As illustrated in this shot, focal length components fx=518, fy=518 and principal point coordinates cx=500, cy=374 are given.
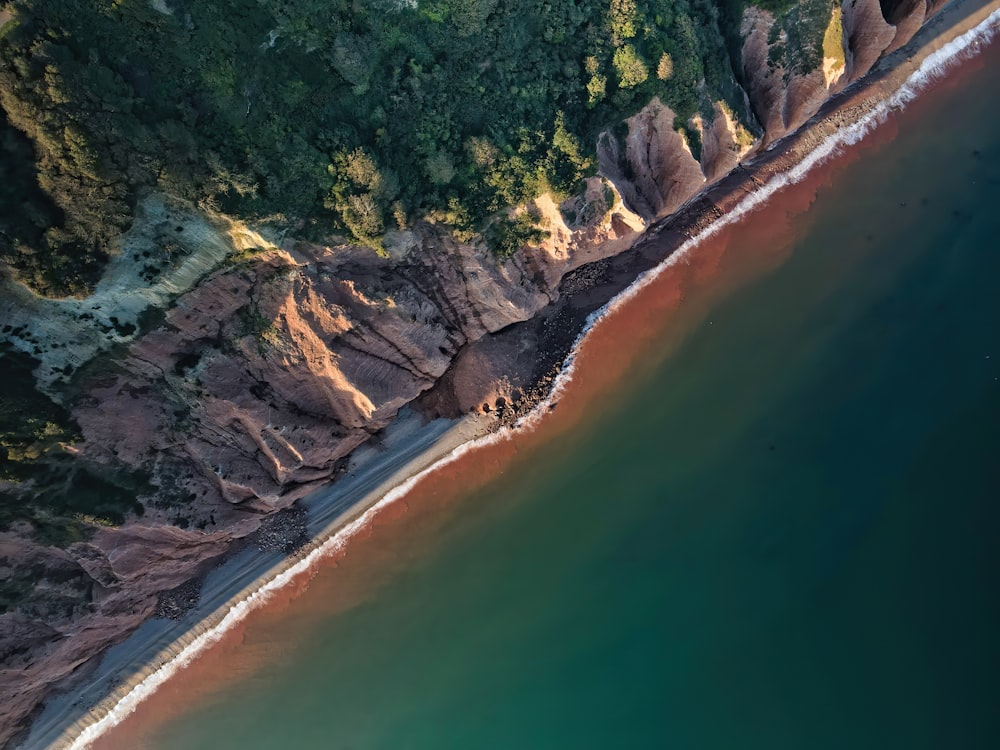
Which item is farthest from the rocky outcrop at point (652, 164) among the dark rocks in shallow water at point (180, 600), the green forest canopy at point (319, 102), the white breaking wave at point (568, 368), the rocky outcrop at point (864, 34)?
the dark rocks in shallow water at point (180, 600)

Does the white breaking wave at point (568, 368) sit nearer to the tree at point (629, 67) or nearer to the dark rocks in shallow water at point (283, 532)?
the dark rocks in shallow water at point (283, 532)

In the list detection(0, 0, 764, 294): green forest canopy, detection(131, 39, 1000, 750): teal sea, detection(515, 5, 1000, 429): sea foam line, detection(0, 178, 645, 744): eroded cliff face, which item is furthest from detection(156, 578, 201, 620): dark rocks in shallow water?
detection(515, 5, 1000, 429): sea foam line

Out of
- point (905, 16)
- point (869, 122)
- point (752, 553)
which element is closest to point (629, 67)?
point (869, 122)

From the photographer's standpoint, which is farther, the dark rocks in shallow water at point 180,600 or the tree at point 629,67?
the dark rocks in shallow water at point 180,600

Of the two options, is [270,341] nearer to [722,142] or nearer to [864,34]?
[722,142]

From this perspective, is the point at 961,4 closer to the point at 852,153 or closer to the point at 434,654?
the point at 852,153

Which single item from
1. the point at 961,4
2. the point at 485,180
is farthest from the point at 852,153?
the point at 485,180
